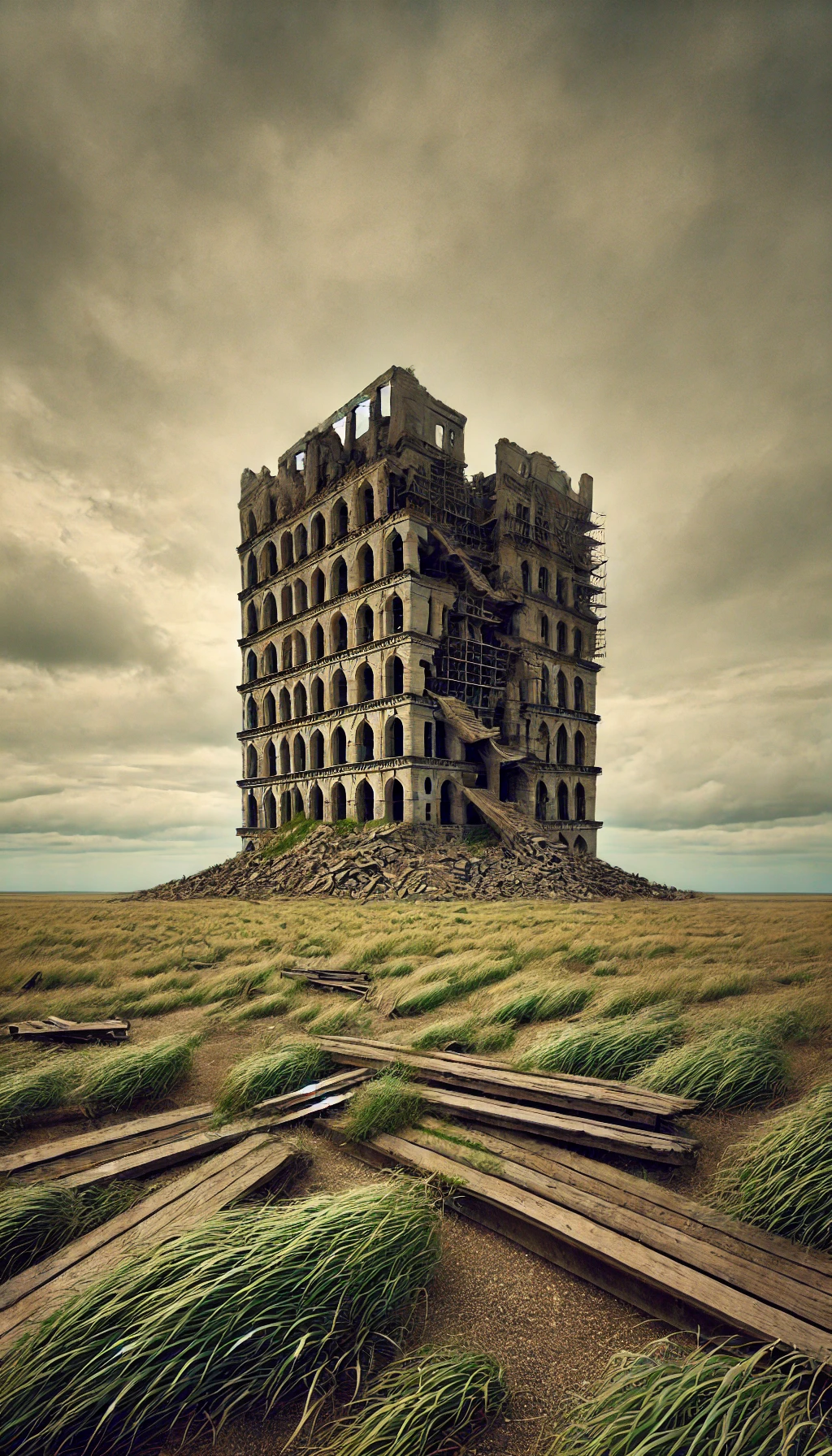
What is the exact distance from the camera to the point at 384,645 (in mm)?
35031

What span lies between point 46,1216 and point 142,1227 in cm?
82

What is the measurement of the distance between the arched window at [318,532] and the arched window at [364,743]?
13.6m

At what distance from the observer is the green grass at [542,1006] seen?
8586mm

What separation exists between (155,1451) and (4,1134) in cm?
425

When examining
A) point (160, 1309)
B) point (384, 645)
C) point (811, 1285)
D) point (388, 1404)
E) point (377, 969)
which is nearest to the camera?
point (388, 1404)

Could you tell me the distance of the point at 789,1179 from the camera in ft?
13.1

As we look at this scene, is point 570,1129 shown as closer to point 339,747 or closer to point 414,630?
point 414,630

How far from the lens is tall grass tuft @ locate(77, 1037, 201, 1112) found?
21.3 ft

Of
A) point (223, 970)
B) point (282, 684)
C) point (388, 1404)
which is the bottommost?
point (223, 970)

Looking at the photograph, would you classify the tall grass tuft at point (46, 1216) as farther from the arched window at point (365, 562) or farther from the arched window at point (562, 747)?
the arched window at point (562, 747)

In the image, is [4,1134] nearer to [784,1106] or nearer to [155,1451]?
[155,1451]

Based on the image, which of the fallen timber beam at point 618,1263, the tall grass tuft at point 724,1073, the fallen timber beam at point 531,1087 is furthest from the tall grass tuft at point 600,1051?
the fallen timber beam at point 618,1263

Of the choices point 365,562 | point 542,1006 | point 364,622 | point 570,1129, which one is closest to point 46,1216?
point 570,1129

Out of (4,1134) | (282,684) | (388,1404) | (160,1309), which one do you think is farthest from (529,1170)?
(282,684)
